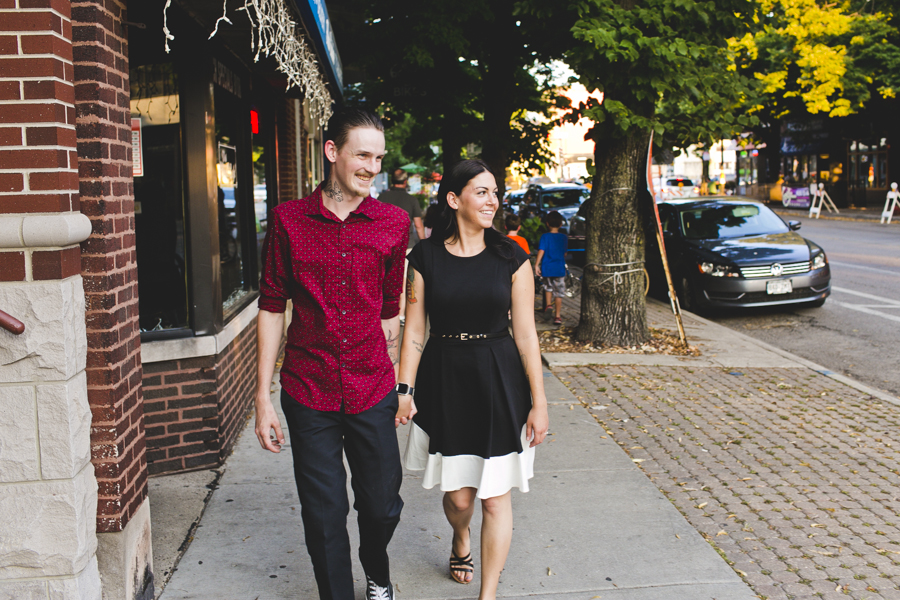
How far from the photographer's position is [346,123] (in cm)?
296

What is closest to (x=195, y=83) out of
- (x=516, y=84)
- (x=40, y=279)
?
(x=40, y=279)

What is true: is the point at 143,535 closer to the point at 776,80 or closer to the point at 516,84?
the point at 516,84

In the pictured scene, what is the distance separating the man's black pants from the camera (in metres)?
3.01

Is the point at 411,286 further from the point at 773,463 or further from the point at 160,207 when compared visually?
the point at 773,463

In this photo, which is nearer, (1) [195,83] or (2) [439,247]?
(2) [439,247]

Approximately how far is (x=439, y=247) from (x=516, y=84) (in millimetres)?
13247

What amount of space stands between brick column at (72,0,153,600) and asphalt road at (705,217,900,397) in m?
6.81

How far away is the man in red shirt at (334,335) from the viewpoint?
2965 millimetres

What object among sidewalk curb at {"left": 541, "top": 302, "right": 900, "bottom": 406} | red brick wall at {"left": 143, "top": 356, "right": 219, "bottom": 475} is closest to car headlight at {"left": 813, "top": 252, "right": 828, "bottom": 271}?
sidewalk curb at {"left": 541, "top": 302, "right": 900, "bottom": 406}

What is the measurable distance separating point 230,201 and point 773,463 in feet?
15.4

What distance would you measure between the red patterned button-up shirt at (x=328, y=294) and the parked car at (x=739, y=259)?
8.97m

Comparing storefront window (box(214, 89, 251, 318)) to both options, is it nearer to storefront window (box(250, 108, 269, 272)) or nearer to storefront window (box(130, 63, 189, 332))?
storefront window (box(250, 108, 269, 272))

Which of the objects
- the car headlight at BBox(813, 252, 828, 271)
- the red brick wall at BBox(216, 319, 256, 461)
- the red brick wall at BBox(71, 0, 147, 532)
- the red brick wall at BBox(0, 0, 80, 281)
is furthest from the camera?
the car headlight at BBox(813, 252, 828, 271)

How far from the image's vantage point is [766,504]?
4629mm
